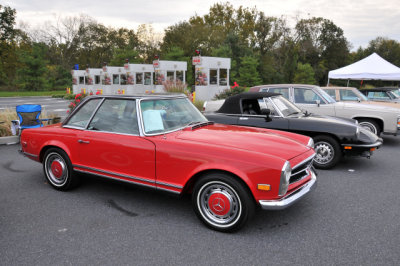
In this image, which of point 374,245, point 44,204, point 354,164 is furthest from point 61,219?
point 354,164

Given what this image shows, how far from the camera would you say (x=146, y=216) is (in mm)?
3738

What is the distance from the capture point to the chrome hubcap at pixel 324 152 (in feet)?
18.8

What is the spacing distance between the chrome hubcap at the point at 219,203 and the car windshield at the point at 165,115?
3.27 feet

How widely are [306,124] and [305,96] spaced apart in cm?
235

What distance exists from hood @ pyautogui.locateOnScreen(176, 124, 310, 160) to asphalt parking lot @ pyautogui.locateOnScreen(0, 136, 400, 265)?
900 mm

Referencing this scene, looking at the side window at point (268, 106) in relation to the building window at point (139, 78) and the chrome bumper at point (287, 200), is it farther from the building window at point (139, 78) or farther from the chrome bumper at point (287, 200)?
the building window at point (139, 78)

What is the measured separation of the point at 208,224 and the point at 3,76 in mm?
47369

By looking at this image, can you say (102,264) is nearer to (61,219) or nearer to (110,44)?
(61,219)

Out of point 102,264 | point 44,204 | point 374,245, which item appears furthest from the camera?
point 44,204

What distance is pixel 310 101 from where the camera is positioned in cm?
794

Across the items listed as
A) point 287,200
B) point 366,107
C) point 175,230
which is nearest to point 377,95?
point 366,107

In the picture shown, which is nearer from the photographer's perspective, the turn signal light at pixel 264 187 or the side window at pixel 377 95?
the turn signal light at pixel 264 187

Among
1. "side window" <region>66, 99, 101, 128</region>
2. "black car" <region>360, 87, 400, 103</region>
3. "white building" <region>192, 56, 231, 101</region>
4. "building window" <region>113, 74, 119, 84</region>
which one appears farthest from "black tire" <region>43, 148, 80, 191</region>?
"building window" <region>113, 74, 119, 84</region>

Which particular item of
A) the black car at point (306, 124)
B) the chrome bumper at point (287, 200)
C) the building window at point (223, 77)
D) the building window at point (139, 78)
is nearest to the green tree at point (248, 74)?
the building window at point (139, 78)
